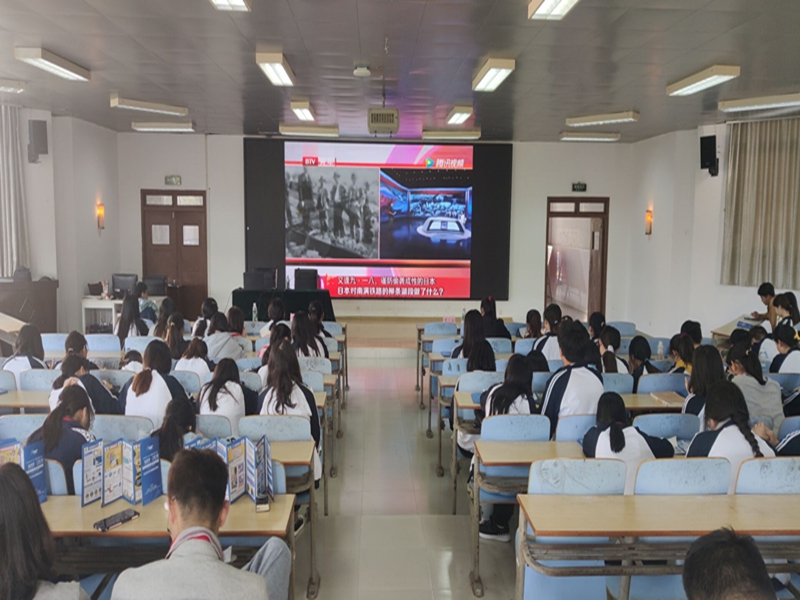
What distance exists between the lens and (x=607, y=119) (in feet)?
32.3

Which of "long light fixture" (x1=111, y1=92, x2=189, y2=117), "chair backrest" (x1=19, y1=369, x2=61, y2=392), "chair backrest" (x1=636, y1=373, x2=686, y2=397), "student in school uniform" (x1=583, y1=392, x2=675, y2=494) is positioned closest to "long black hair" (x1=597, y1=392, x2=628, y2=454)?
"student in school uniform" (x1=583, y1=392, x2=675, y2=494)

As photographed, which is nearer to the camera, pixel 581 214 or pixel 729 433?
pixel 729 433

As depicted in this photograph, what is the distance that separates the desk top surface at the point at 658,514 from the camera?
2.81 m

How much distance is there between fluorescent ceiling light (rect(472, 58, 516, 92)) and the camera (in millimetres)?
6512

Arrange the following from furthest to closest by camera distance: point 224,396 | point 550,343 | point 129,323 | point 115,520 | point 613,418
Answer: point 129,323, point 550,343, point 224,396, point 613,418, point 115,520

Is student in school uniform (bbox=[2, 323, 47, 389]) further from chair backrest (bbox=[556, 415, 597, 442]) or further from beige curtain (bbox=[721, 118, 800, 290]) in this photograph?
beige curtain (bbox=[721, 118, 800, 290])

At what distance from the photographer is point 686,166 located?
37.5 feet

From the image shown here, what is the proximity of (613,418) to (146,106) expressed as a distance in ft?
26.9

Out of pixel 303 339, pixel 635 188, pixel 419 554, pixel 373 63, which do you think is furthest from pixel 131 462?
pixel 635 188

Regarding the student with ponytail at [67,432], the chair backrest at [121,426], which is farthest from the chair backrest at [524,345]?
the student with ponytail at [67,432]

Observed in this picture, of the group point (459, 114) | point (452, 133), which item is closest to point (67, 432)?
point (459, 114)

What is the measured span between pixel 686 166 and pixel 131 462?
36.1 feet

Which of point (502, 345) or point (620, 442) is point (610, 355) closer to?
point (502, 345)

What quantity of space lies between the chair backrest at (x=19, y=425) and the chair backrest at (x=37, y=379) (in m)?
1.50
